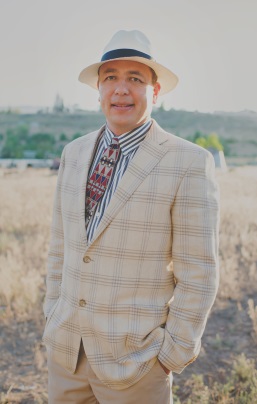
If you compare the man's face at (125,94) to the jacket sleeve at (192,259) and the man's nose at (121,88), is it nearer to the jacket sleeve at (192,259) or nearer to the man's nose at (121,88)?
the man's nose at (121,88)

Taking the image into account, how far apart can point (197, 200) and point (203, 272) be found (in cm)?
32

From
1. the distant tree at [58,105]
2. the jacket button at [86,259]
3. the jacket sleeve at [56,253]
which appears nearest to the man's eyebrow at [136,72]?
the jacket sleeve at [56,253]

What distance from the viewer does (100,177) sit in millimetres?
2383

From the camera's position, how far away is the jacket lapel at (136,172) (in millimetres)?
2197

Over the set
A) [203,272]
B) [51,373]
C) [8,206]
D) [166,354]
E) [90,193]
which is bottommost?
[8,206]

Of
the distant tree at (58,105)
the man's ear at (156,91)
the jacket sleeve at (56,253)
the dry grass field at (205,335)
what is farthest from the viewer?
the distant tree at (58,105)

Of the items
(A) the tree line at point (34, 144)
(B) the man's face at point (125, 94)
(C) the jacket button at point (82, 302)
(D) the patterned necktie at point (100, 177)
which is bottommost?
(A) the tree line at point (34, 144)

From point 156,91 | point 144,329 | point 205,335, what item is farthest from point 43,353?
point 156,91

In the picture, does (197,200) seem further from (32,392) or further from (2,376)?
(2,376)

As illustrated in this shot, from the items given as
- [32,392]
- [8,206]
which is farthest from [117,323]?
[8,206]

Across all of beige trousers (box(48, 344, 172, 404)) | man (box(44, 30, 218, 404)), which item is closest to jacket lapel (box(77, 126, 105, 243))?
man (box(44, 30, 218, 404))

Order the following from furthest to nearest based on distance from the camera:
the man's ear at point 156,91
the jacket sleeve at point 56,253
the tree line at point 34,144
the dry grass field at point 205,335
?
the tree line at point 34,144
the dry grass field at point 205,335
the jacket sleeve at point 56,253
the man's ear at point 156,91

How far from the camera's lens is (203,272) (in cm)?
219

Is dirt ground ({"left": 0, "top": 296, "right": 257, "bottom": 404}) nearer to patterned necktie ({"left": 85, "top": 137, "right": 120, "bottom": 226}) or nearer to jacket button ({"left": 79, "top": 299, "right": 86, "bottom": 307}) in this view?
jacket button ({"left": 79, "top": 299, "right": 86, "bottom": 307})
